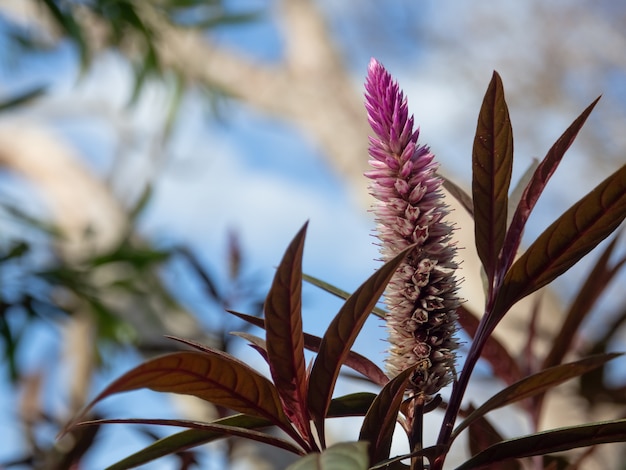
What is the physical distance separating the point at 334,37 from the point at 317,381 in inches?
238

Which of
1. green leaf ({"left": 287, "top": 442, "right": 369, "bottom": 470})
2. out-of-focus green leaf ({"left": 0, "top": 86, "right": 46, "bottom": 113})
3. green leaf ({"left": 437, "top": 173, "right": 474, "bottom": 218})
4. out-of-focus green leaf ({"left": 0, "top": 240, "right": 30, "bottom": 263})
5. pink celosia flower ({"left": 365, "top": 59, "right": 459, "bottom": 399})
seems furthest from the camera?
out-of-focus green leaf ({"left": 0, "top": 86, "right": 46, "bottom": 113})

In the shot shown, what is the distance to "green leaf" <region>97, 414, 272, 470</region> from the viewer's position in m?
0.39

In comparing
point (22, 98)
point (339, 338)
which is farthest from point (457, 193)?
point (22, 98)

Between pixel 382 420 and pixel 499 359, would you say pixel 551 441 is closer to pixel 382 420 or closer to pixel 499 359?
pixel 382 420

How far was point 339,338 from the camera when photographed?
14.3 inches

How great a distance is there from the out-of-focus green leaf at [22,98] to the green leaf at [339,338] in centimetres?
146

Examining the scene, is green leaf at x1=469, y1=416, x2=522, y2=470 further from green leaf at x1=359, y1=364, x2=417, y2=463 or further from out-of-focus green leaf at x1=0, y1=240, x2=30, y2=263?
out-of-focus green leaf at x1=0, y1=240, x2=30, y2=263

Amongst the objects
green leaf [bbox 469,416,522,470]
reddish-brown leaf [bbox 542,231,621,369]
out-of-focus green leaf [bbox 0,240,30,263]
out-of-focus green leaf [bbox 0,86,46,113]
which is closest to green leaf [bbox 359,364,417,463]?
green leaf [bbox 469,416,522,470]

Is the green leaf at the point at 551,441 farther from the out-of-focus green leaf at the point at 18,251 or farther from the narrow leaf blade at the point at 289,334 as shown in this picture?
the out-of-focus green leaf at the point at 18,251

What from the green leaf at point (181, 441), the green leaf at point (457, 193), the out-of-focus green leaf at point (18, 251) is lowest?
Result: the green leaf at point (181, 441)

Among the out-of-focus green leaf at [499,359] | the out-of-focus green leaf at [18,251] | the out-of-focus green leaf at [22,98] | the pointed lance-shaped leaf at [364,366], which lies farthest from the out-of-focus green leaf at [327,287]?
the out-of-focus green leaf at [22,98]

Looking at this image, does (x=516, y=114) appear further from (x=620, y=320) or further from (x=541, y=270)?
(x=541, y=270)

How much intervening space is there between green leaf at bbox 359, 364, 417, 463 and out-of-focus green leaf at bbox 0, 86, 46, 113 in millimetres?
1481

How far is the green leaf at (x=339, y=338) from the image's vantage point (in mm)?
335
